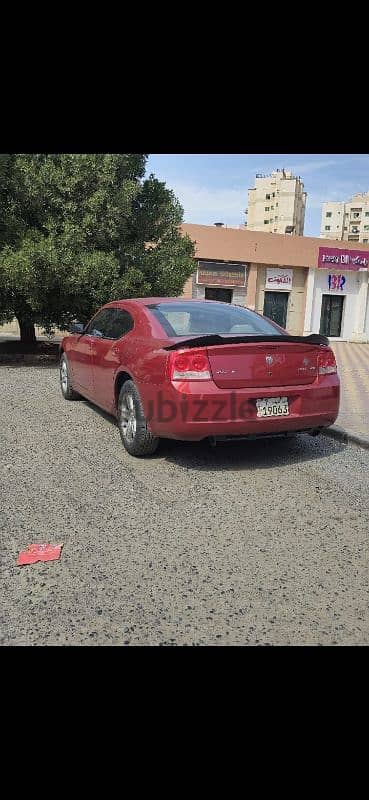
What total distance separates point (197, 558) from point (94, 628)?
0.83 meters

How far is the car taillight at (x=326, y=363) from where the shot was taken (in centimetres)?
470

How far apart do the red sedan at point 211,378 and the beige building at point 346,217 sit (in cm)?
10704

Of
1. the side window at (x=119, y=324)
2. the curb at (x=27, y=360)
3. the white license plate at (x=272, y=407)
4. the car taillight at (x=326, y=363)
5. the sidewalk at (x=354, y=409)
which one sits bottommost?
the curb at (x=27, y=360)

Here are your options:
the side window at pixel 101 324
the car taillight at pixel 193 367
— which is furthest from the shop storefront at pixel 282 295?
the car taillight at pixel 193 367

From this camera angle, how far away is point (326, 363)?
15.6 feet

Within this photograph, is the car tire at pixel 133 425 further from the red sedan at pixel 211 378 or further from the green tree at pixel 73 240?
the green tree at pixel 73 240

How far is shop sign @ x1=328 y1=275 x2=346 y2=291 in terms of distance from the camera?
3023cm

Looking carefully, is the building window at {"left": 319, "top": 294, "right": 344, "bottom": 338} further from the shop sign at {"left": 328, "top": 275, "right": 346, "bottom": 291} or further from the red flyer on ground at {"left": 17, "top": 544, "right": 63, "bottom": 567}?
the red flyer on ground at {"left": 17, "top": 544, "right": 63, "bottom": 567}

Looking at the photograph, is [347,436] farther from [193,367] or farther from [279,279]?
[279,279]

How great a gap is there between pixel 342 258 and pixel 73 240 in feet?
76.1

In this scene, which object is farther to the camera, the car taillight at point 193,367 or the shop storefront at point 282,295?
the shop storefront at point 282,295

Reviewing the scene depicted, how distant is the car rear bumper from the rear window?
0.66 meters
